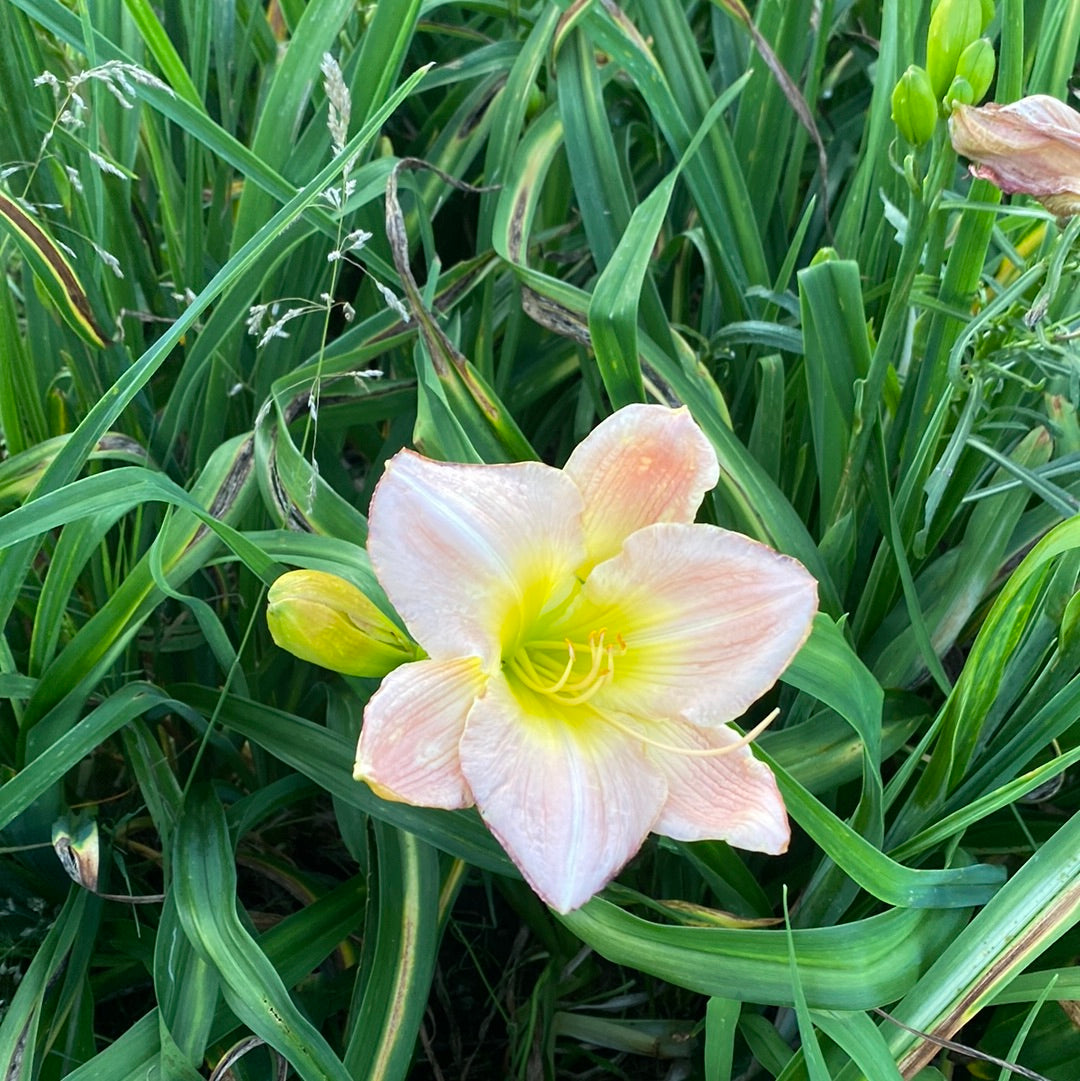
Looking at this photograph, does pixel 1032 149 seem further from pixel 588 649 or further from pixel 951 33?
pixel 588 649

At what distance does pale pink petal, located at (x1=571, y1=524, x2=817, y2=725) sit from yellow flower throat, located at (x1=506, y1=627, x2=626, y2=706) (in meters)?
0.01

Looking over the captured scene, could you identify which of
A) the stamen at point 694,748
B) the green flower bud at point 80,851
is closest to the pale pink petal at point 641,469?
the stamen at point 694,748

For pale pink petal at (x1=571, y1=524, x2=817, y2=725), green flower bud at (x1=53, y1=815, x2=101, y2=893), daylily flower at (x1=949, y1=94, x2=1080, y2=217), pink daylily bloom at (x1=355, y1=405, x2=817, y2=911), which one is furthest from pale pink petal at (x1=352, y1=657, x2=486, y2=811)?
daylily flower at (x1=949, y1=94, x2=1080, y2=217)

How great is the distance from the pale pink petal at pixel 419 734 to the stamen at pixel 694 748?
98 mm

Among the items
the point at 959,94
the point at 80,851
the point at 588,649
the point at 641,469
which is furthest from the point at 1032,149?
the point at 80,851

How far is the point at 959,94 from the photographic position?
0.68 meters

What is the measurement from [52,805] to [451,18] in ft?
3.59

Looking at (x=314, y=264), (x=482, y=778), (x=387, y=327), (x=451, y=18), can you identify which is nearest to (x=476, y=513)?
(x=482, y=778)

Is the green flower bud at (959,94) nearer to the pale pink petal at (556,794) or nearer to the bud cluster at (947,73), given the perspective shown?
the bud cluster at (947,73)

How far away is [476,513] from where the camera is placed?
61 centimetres

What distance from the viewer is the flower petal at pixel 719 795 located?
2.04 feet

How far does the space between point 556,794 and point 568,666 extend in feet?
0.27

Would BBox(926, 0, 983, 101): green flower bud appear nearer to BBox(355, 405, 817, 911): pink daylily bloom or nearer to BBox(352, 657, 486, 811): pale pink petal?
BBox(355, 405, 817, 911): pink daylily bloom

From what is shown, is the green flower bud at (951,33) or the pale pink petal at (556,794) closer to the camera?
the pale pink petal at (556,794)
